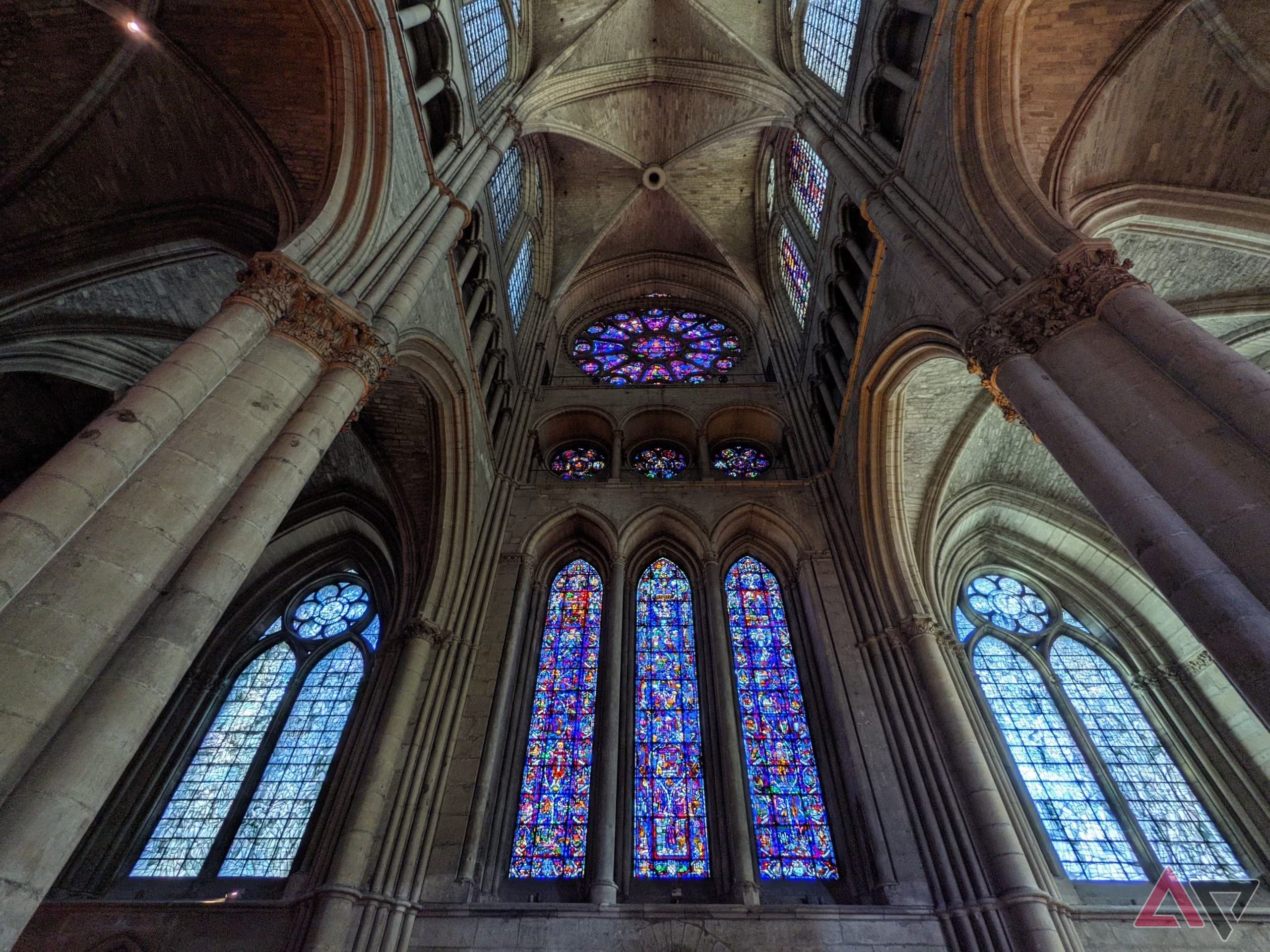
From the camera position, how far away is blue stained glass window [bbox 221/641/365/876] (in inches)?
319

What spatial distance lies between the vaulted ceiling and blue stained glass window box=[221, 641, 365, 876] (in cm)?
928

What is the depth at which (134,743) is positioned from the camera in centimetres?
355

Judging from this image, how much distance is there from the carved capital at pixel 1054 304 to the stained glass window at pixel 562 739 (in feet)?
20.9

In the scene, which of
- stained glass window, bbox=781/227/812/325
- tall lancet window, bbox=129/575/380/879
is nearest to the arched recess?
stained glass window, bbox=781/227/812/325

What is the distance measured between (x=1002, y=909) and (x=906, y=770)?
154 centimetres

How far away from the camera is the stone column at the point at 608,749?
698cm

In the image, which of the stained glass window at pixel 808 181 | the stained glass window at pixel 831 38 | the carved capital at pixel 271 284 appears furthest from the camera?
the stained glass window at pixel 808 181

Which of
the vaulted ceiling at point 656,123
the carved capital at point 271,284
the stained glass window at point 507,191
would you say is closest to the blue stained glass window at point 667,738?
the carved capital at point 271,284

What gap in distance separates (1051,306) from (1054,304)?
0.9 inches

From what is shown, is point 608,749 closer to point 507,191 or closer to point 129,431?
point 129,431

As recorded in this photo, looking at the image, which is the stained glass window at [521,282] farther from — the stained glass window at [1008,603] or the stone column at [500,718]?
the stained glass window at [1008,603]

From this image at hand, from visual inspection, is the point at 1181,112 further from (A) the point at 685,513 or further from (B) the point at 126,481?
(B) the point at 126,481

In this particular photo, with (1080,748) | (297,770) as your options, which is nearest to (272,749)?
(297,770)

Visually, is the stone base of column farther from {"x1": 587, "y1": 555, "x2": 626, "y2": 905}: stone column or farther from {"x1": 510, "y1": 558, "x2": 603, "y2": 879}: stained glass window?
{"x1": 510, "y1": 558, "x2": 603, "y2": 879}: stained glass window
